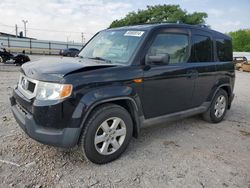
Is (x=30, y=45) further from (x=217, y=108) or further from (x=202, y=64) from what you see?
(x=202, y=64)

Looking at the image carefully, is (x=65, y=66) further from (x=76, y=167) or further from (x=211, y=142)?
(x=211, y=142)

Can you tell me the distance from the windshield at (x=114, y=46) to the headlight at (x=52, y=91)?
3.39ft

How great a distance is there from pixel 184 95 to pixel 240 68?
2317 cm

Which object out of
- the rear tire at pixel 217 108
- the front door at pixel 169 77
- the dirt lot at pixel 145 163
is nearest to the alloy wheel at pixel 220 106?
the rear tire at pixel 217 108

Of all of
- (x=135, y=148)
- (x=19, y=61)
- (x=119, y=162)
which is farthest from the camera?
(x=19, y=61)

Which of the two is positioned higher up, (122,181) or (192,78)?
(192,78)

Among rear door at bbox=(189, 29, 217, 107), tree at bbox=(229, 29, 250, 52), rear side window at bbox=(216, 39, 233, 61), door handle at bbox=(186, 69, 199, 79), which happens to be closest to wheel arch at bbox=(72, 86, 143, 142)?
door handle at bbox=(186, 69, 199, 79)

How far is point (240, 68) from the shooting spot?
24125 mm

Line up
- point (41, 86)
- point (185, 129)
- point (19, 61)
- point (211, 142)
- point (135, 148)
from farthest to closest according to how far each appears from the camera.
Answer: point (19, 61) < point (185, 129) < point (211, 142) < point (135, 148) < point (41, 86)

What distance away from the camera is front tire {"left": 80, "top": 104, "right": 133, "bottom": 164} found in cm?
284

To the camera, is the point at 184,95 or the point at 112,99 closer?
the point at 112,99

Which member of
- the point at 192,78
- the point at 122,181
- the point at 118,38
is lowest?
the point at 122,181

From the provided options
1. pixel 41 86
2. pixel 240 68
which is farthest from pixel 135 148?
pixel 240 68

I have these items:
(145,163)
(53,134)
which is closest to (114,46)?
(53,134)
